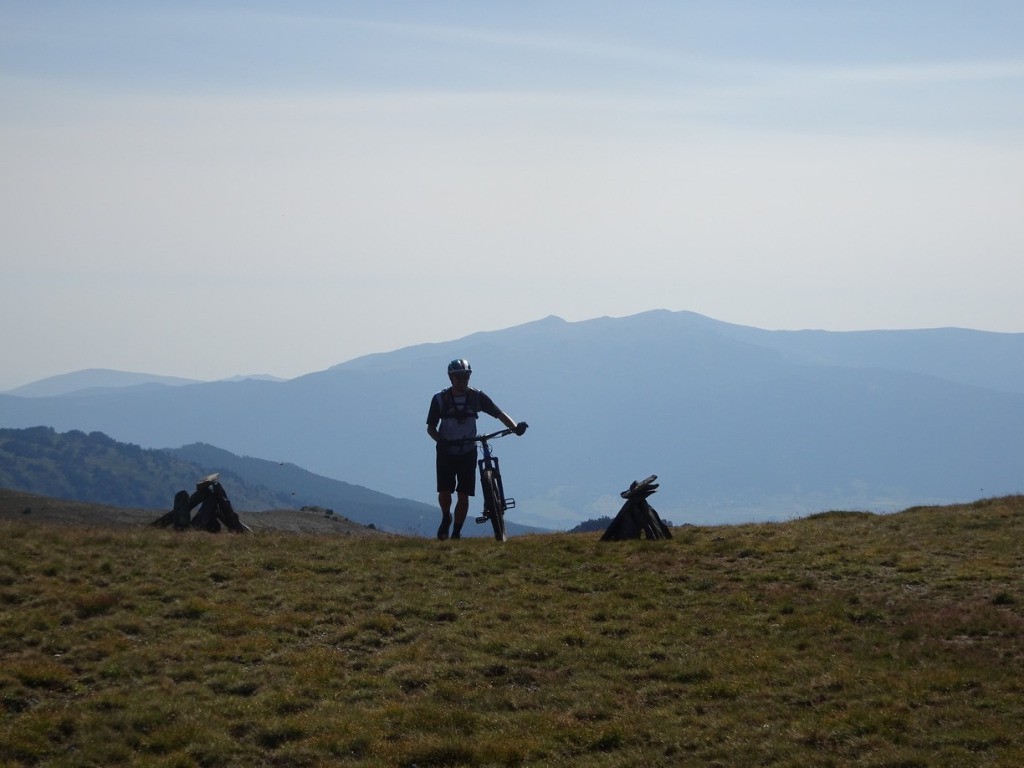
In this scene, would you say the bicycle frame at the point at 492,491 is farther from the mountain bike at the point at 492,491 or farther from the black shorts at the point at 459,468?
the black shorts at the point at 459,468

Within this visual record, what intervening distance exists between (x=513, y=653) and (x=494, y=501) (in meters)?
9.24

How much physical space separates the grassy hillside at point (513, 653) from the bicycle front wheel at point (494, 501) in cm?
199

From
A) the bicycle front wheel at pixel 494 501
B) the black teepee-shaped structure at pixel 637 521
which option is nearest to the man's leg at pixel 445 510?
the bicycle front wheel at pixel 494 501

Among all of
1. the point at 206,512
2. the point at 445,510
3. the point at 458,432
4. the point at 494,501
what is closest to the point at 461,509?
the point at 494,501

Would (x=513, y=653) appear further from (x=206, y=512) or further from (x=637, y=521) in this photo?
(x=206, y=512)

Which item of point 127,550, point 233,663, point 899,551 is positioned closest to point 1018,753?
point 233,663

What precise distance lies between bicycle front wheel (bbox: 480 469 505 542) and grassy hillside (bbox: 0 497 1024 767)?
1987 millimetres

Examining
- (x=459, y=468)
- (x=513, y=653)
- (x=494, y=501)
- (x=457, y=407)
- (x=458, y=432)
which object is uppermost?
(x=457, y=407)

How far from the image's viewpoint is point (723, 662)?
43.9 feet

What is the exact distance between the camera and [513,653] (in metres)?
14.0

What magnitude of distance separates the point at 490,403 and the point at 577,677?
10.3 meters

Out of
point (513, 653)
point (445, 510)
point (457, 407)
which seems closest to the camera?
point (513, 653)

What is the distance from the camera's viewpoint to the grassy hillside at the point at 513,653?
35.4ft

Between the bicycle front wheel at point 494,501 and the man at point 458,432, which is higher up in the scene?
the man at point 458,432
